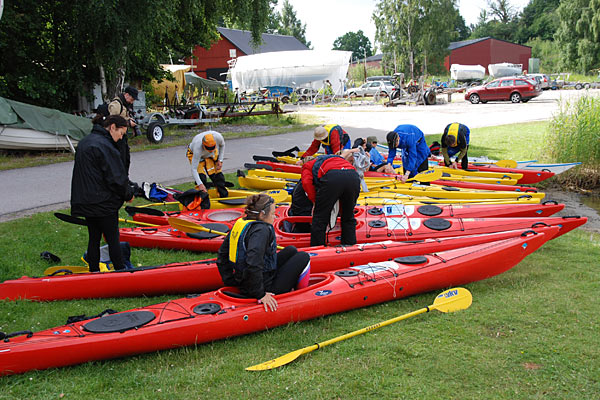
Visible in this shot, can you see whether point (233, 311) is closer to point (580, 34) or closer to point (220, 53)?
point (220, 53)

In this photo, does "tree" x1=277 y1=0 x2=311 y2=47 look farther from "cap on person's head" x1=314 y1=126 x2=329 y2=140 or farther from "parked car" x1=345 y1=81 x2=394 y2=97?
"cap on person's head" x1=314 y1=126 x2=329 y2=140

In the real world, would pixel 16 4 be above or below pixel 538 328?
above

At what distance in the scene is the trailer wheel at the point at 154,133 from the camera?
14734 mm

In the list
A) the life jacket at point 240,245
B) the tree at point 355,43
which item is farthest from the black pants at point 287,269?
the tree at point 355,43

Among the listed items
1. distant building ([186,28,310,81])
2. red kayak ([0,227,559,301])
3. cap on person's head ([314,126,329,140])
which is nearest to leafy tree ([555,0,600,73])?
distant building ([186,28,310,81])

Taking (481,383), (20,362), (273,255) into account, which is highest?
(273,255)

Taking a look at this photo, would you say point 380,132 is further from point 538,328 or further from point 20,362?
point 20,362

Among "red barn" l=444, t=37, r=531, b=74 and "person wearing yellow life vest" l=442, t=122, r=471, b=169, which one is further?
"red barn" l=444, t=37, r=531, b=74

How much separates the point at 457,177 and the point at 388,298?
196 inches

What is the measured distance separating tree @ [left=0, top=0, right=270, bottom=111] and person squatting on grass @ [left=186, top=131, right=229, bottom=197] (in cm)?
629

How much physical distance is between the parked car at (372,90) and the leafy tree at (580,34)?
1995 centimetres

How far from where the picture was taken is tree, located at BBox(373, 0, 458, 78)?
1588 inches

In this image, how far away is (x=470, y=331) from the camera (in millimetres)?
4051

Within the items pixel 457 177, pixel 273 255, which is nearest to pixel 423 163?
pixel 457 177
